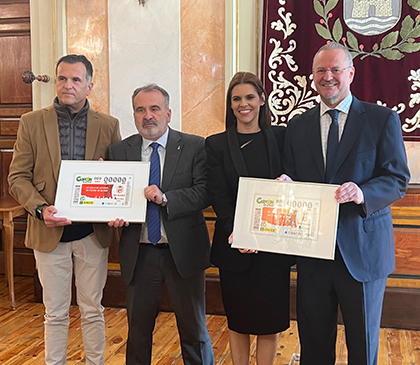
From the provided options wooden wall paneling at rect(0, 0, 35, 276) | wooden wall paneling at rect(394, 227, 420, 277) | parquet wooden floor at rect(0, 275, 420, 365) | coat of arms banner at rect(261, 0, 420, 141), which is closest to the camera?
parquet wooden floor at rect(0, 275, 420, 365)

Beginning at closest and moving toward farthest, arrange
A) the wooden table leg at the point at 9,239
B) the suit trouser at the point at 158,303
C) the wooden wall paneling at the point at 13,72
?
the suit trouser at the point at 158,303, the wooden table leg at the point at 9,239, the wooden wall paneling at the point at 13,72

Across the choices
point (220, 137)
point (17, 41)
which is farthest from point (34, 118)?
point (17, 41)

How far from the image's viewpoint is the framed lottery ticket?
225 cm

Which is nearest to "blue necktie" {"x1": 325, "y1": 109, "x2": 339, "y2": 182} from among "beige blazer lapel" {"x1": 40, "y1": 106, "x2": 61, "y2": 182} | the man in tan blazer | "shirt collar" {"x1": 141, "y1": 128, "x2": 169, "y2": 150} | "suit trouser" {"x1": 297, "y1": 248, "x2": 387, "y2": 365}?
"suit trouser" {"x1": 297, "y1": 248, "x2": 387, "y2": 365}

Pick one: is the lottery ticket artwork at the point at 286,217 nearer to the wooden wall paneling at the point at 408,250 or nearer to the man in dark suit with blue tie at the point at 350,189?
the man in dark suit with blue tie at the point at 350,189

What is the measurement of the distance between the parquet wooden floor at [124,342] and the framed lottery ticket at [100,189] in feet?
3.57

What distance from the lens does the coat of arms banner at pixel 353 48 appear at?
3.26m

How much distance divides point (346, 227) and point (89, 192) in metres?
1.18

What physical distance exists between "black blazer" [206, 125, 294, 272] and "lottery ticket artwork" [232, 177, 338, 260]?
14 centimetres

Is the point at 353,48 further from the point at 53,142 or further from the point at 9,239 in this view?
the point at 9,239

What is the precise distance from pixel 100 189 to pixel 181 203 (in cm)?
40

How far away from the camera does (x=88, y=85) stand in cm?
240

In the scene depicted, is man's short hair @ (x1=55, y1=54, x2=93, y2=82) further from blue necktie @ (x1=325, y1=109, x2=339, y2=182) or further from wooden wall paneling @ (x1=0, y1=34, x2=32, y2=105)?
wooden wall paneling @ (x1=0, y1=34, x2=32, y2=105)

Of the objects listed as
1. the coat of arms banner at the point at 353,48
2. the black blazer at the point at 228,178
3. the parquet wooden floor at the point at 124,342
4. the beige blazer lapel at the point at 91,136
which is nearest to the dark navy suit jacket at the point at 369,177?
the black blazer at the point at 228,178
